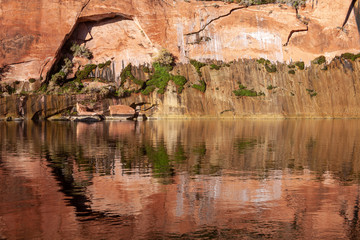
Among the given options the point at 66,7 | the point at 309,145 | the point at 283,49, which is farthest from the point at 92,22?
the point at 309,145

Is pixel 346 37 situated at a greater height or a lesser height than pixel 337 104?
greater

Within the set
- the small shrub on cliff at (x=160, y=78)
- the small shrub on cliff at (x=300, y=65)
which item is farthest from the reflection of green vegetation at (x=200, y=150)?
the small shrub on cliff at (x=300, y=65)

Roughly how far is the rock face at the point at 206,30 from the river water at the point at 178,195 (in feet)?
144

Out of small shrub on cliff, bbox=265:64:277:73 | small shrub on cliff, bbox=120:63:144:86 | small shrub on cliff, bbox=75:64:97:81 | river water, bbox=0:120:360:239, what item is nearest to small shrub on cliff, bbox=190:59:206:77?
small shrub on cliff, bbox=120:63:144:86

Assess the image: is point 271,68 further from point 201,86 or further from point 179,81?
point 179,81

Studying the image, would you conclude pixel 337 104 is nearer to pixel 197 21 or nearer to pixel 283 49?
pixel 283 49

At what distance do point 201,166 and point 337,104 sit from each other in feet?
151

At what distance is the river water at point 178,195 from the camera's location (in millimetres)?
6727

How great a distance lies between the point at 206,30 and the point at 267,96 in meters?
14.1

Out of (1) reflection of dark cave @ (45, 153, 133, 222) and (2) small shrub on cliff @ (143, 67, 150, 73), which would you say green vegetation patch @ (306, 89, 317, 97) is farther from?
(1) reflection of dark cave @ (45, 153, 133, 222)

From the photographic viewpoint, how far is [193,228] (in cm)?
682

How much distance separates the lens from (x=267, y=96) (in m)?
54.3

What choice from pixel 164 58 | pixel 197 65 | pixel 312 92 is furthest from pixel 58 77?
pixel 312 92

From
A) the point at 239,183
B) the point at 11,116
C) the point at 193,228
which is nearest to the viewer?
the point at 193,228
